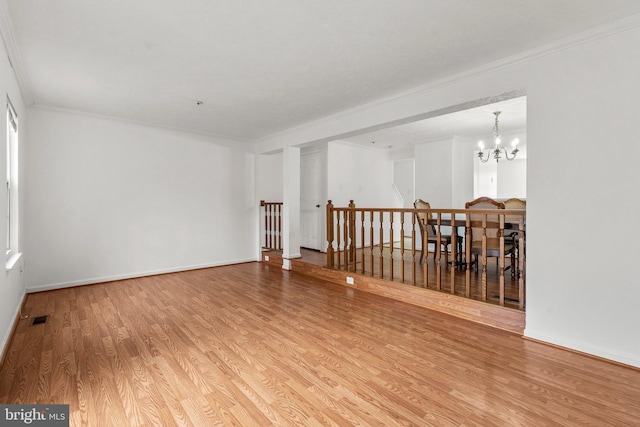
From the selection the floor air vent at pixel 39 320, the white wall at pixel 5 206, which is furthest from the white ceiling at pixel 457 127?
the floor air vent at pixel 39 320

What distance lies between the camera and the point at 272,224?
606 cm

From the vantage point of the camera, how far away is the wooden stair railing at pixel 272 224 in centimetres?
596

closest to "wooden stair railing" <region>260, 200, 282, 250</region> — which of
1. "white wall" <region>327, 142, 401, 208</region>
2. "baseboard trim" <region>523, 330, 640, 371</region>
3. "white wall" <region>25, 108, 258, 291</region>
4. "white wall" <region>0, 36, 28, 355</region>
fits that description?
"white wall" <region>25, 108, 258, 291</region>

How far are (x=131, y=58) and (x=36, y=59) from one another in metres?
0.86

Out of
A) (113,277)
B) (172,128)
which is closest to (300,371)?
(113,277)

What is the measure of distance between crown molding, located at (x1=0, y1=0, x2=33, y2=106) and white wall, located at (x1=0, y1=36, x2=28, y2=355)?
0.06m

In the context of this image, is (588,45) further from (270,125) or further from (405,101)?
(270,125)

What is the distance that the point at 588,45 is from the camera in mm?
2256

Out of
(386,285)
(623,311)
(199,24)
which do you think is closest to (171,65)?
(199,24)

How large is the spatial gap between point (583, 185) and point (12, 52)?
4696 millimetres

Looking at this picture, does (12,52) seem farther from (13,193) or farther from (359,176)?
(359,176)

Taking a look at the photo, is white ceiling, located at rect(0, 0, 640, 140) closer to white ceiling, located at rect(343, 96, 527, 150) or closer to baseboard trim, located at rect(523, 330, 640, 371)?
white ceiling, located at rect(343, 96, 527, 150)

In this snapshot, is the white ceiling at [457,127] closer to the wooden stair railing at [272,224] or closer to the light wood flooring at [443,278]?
the wooden stair railing at [272,224]

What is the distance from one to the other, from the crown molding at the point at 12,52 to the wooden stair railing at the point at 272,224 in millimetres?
3637
